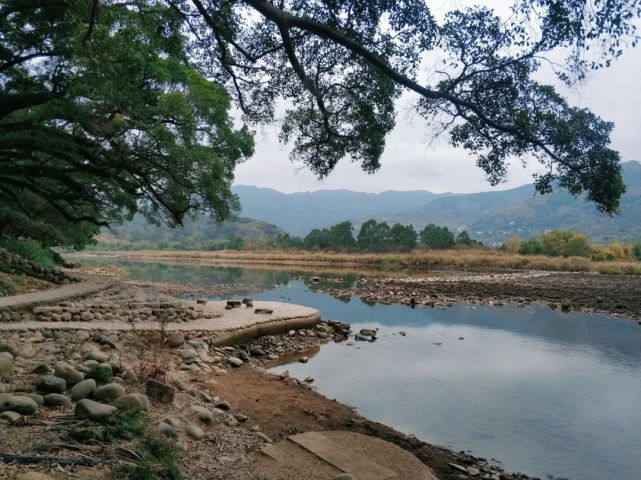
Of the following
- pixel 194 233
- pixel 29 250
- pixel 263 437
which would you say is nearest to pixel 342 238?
pixel 29 250

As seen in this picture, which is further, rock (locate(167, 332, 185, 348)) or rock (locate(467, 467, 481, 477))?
rock (locate(167, 332, 185, 348))

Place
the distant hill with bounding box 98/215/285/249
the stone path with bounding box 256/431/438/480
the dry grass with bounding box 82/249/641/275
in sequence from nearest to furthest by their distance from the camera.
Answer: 1. the stone path with bounding box 256/431/438/480
2. the dry grass with bounding box 82/249/641/275
3. the distant hill with bounding box 98/215/285/249

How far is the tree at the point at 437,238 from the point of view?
2489 inches

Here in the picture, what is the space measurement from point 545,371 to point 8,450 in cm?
1098

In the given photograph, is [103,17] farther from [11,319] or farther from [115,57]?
[11,319]

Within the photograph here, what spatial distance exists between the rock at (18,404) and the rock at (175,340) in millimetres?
4904

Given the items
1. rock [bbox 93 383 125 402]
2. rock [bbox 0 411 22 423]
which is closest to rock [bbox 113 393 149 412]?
rock [bbox 93 383 125 402]

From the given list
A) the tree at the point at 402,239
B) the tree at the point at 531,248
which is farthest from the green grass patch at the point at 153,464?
the tree at the point at 402,239

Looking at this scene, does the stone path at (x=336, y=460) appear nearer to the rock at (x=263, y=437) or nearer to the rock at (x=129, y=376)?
the rock at (x=263, y=437)

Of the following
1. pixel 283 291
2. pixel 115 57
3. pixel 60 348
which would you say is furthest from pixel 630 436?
pixel 283 291

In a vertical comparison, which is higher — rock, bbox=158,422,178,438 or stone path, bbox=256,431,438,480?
rock, bbox=158,422,178,438

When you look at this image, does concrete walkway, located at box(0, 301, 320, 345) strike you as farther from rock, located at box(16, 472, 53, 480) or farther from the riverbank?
rock, located at box(16, 472, 53, 480)

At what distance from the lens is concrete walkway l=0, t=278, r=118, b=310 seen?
396 inches

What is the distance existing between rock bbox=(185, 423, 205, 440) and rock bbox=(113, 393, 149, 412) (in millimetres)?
501
